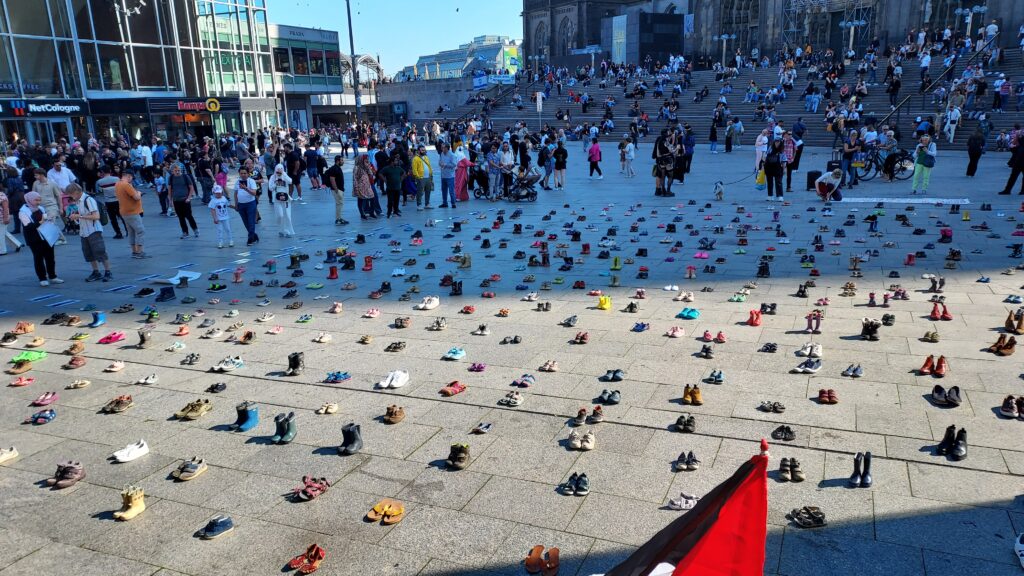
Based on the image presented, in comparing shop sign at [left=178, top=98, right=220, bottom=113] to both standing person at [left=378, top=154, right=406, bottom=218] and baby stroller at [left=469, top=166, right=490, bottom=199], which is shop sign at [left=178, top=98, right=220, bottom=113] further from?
standing person at [left=378, top=154, right=406, bottom=218]

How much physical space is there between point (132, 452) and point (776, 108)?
39.4 meters

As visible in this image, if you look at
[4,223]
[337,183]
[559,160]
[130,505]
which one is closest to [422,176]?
[337,183]

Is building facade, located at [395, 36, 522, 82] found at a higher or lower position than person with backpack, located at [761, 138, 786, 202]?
higher

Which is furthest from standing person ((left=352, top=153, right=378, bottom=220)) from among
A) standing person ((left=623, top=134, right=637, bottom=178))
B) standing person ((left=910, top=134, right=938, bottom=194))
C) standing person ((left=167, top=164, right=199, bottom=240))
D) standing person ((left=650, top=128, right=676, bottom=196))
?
standing person ((left=910, top=134, right=938, bottom=194))

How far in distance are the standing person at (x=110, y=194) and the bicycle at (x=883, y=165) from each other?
20.3 meters

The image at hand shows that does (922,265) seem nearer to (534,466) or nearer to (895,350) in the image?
(895,350)

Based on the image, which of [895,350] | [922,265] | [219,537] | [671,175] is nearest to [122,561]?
[219,537]

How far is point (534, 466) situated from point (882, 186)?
752 inches

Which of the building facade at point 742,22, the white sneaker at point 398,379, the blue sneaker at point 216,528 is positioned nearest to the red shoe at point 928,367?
the white sneaker at point 398,379

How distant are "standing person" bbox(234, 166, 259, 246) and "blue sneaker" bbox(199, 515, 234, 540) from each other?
11.3 m

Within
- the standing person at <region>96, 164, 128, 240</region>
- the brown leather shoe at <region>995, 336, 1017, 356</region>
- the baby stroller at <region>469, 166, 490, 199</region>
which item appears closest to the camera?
the brown leather shoe at <region>995, 336, 1017, 356</region>

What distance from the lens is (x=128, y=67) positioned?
1622 inches

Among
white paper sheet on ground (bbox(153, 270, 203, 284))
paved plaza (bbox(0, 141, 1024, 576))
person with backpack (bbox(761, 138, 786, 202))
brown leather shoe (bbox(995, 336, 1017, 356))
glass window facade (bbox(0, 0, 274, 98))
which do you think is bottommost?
paved plaza (bbox(0, 141, 1024, 576))

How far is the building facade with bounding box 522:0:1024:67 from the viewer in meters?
43.8
